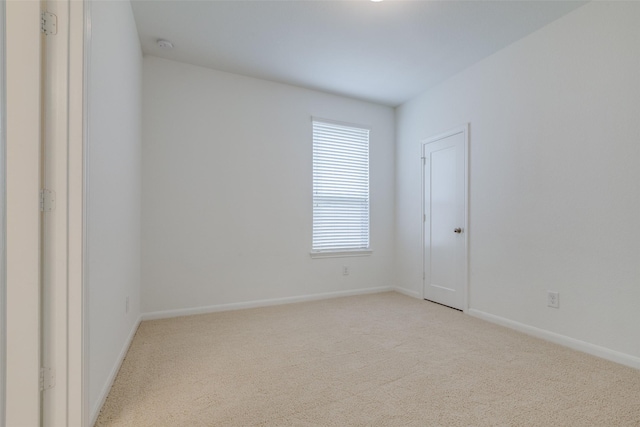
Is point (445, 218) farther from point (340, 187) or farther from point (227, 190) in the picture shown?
point (227, 190)

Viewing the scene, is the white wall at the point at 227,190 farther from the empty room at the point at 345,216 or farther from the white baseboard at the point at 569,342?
the white baseboard at the point at 569,342

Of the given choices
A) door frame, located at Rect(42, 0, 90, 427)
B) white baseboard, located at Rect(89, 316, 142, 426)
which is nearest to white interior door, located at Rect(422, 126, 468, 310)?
white baseboard, located at Rect(89, 316, 142, 426)

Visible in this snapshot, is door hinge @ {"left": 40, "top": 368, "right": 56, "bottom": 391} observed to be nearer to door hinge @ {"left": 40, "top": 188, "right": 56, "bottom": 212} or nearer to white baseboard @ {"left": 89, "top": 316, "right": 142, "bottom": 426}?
white baseboard @ {"left": 89, "top": 316, "right": 142, "bottom": 426}

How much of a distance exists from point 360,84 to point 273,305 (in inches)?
113

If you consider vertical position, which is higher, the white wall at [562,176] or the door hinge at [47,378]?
the white wall at [562,176]

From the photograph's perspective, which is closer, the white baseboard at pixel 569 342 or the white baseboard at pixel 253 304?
the white baseboard at pixel 569 342

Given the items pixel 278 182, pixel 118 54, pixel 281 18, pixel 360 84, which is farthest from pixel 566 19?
pixel 118 54

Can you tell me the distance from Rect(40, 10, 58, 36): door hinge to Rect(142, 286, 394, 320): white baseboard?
2641 mm

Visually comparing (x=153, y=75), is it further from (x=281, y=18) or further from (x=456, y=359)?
(x=456, y=359)

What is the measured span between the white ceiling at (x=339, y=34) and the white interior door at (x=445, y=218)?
851 mm

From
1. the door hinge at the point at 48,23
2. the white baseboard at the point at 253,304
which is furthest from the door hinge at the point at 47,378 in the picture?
the white baseboard at the point at 253,304

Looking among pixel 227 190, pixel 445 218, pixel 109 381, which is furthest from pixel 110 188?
pixel 445 218

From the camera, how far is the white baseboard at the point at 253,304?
3318mm

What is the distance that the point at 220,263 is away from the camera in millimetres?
3580
